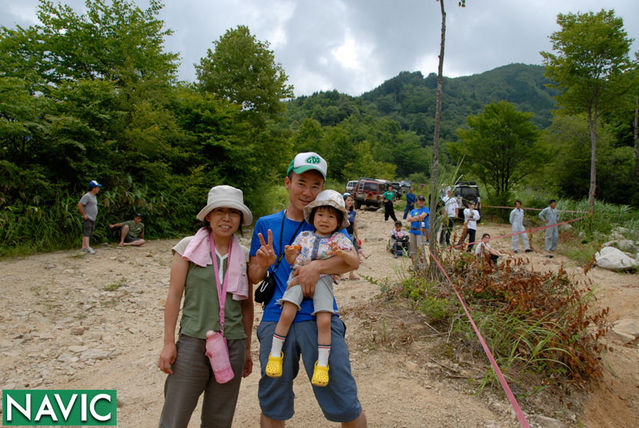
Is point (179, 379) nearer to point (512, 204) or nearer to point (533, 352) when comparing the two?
point (533, 352)

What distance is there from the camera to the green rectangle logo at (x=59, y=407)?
9.77 ft

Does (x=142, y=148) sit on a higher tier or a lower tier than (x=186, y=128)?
lower

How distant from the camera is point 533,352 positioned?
128 inches

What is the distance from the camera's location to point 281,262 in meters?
2.04

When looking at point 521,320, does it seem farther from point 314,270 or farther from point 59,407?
point 59,407

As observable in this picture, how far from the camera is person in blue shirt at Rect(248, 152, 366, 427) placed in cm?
181

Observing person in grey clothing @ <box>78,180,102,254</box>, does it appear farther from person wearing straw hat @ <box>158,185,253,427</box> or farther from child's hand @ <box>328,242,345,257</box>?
child's hand @ <box>328,242,345,257</box>

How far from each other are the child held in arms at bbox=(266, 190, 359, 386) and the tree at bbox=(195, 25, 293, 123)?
46.1ft

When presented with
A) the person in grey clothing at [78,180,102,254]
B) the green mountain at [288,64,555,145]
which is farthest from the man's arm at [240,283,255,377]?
the green mountain at [288,64,555,145]

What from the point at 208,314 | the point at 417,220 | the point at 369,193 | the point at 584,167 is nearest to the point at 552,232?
the point at 417,220

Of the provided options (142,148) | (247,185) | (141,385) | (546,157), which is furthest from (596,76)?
(141,385)

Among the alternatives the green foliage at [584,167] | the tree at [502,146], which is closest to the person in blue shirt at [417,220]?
the tree at [502,146]

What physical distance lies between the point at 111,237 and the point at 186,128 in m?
4.79

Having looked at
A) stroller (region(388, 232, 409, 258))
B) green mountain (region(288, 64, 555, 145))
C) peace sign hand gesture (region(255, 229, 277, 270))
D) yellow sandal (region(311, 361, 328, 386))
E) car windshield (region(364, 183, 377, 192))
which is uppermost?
green mountain (region(288, 64, 555, 145))
